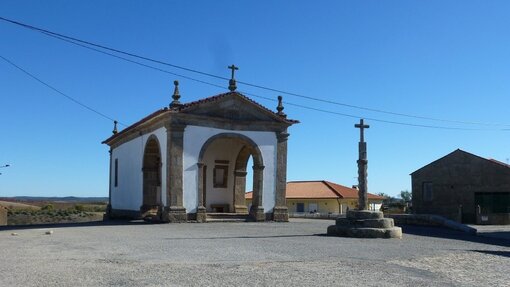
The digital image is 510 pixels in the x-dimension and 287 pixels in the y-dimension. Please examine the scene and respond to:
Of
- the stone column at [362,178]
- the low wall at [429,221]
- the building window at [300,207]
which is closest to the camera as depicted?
the stone column at [362,178]

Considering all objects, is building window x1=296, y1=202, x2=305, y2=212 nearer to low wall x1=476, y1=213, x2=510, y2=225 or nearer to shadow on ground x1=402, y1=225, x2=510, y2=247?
low wall x1=476, y1=213, x2=510, y2=225

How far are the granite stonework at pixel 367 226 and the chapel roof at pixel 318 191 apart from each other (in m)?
32.4

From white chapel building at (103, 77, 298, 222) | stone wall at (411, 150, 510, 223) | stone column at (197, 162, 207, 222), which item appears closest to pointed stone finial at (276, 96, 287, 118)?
white chapel building at (103, 77, 298, 222)

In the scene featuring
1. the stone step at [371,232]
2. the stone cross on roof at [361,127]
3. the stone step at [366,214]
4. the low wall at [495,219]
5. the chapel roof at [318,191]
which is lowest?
the low wall at [495,219]

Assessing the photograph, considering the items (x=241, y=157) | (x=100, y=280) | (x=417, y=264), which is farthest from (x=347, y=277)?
(x=241, y=157)

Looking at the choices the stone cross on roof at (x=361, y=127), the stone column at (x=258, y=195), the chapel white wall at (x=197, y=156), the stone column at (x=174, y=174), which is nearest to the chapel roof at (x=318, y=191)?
the chapel white wall at (x=197, y=156)

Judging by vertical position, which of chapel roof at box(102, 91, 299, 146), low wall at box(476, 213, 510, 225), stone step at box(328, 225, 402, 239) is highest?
chapel roof at box(102, 91, 299, 146)

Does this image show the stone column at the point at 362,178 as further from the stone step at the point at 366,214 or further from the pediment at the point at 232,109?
the pediment at the point at 232,109

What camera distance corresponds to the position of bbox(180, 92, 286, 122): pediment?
24.2 meters

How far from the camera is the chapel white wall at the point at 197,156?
23.7 meters

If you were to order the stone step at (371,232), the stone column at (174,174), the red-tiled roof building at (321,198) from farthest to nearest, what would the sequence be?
1. the red-tiled roof building at (321,198)
2. the stone column at (174,174)
3. the stone step at (371,232)

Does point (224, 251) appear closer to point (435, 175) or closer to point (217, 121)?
point (217, 121)

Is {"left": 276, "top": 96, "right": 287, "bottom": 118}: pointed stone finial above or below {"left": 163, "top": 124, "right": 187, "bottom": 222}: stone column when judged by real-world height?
above

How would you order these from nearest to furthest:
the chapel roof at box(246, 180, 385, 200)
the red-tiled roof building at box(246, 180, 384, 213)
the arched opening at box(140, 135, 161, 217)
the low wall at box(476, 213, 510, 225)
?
the arched opening at box(140, 135, 161, 217) < the low wall at box(476, 213, 510, 225) < the red-tiled roof building at box(246, 180, 384, 213) < the chapel roof at box(246, 180, 385, 200)
